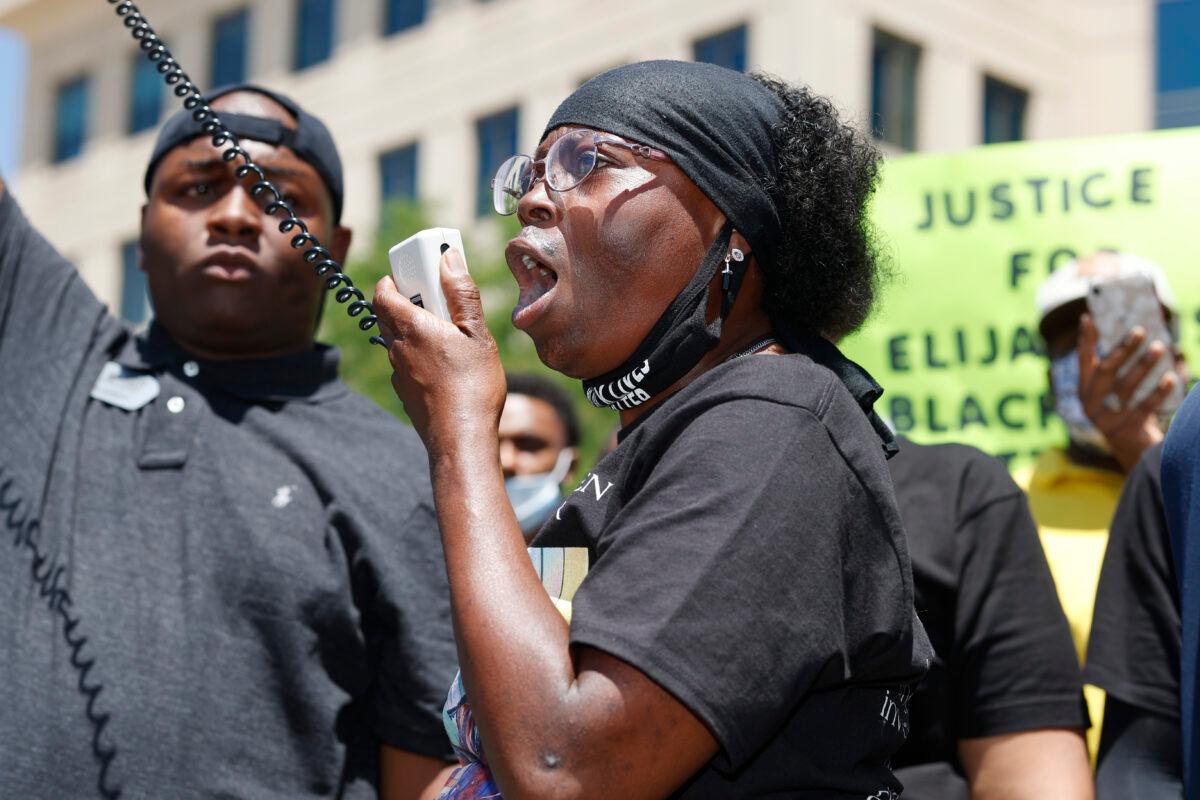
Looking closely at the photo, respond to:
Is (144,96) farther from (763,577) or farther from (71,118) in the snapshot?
(763,577)

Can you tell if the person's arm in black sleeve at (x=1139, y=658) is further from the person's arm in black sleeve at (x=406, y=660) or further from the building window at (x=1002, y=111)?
the building window at (x=1002, y=111)

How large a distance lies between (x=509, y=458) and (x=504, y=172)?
3.34 metres

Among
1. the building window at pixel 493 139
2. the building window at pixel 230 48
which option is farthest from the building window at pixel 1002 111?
the building window at pixel 230 48

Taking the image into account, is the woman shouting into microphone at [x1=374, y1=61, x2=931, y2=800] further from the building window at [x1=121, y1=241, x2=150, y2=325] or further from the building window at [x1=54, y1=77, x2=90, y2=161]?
the building window at [x1=54, y1=77, x2=90, y2=161]

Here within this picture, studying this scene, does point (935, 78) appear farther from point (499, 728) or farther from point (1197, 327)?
point (499, 728)

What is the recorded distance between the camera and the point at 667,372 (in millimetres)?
2285

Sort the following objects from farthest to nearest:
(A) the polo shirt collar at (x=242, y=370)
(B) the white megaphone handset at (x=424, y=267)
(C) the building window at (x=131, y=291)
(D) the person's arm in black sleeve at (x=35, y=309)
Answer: (C) the building window at (x=131, y=291), (A) the polo shirt collar at (x=242, y=370), (D) the person's arm in black sleeve at (x=35, y=309), (B) the white megaphone handset at (x=424, y=267)

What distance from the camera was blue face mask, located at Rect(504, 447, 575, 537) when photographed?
5383 mm

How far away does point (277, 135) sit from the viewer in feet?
11.7

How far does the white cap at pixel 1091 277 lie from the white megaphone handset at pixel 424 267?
224 centimetres

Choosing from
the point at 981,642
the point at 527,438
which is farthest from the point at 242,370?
the point at 527,438

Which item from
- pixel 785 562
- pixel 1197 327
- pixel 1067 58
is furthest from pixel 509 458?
pixel 1067 58

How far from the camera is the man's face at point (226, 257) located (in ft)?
11.3

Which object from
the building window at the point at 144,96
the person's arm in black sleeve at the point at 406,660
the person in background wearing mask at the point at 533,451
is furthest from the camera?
the building window at the point at 144,96
